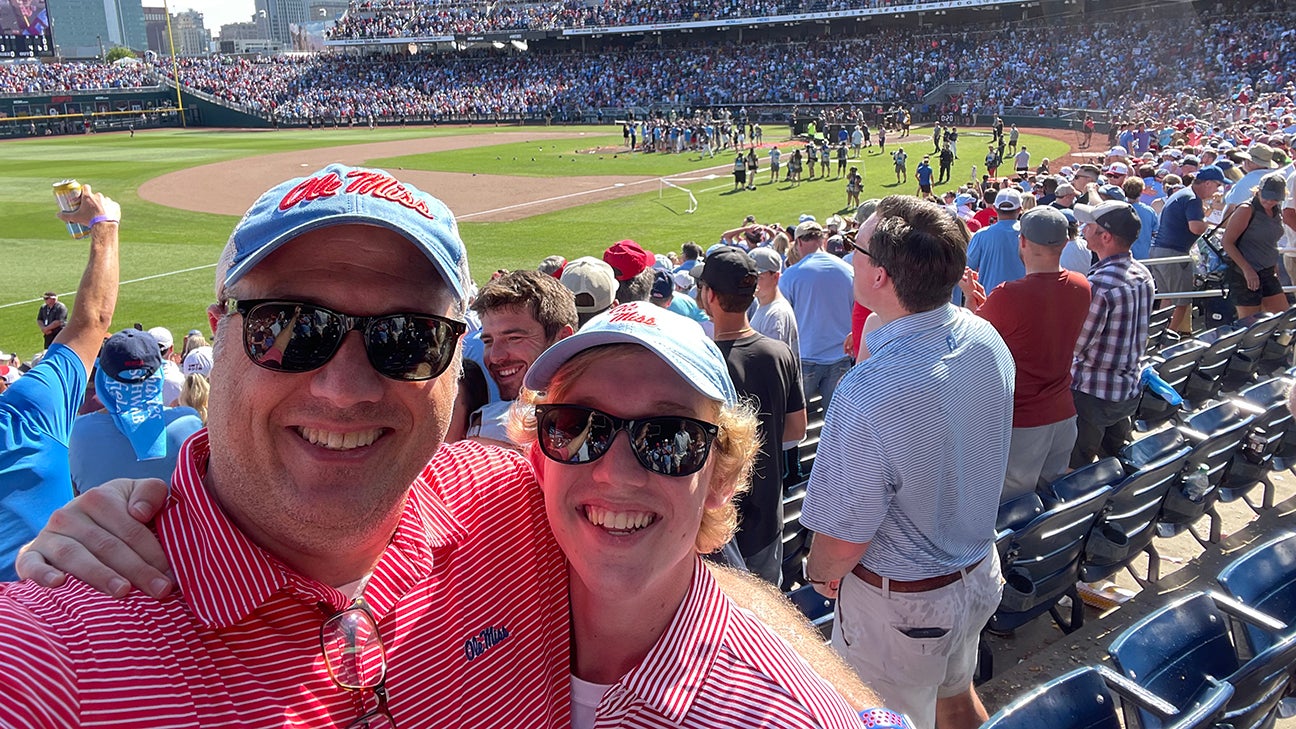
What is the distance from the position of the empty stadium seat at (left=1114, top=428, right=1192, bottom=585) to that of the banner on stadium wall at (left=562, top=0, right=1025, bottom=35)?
5887 centimetres

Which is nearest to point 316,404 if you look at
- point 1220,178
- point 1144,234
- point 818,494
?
point 818,494

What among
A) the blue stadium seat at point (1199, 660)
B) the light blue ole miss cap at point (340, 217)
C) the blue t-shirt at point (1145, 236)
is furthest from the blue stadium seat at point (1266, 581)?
the blue t-shirt at point (1145, 236)

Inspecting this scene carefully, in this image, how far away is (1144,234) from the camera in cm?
1048

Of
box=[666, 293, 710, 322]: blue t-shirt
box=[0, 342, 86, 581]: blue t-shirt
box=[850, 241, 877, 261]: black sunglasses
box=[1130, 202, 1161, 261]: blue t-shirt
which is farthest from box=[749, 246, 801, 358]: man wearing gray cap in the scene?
box=[1130, 202, 1161, 261]: blue t-shirt

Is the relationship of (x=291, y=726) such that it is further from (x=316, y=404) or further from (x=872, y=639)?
(x=872, y=639)

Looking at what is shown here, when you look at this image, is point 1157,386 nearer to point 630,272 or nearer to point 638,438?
point 630,272

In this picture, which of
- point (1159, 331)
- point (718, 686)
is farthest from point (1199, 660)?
point (1159, 331)

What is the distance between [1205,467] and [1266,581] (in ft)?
4.91

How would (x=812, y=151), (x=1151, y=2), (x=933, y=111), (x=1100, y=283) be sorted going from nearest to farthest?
1. (x=1100, y=283)
2. (x=812, y=151)
3. (x=933, y=111)
4. (x=1151, y=2)

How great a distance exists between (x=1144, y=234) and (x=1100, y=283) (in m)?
5.67

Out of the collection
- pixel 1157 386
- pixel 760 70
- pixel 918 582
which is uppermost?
pixel 760 70

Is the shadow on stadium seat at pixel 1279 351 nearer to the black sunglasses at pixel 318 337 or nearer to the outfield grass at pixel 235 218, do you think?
the black sunglasses at pixel 318 337

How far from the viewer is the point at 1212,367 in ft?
25.7

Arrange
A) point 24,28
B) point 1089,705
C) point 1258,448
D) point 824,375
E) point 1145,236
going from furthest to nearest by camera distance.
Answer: point 24,28
point 1145,236
point 824,375
point 1258,448
point 1089,705
